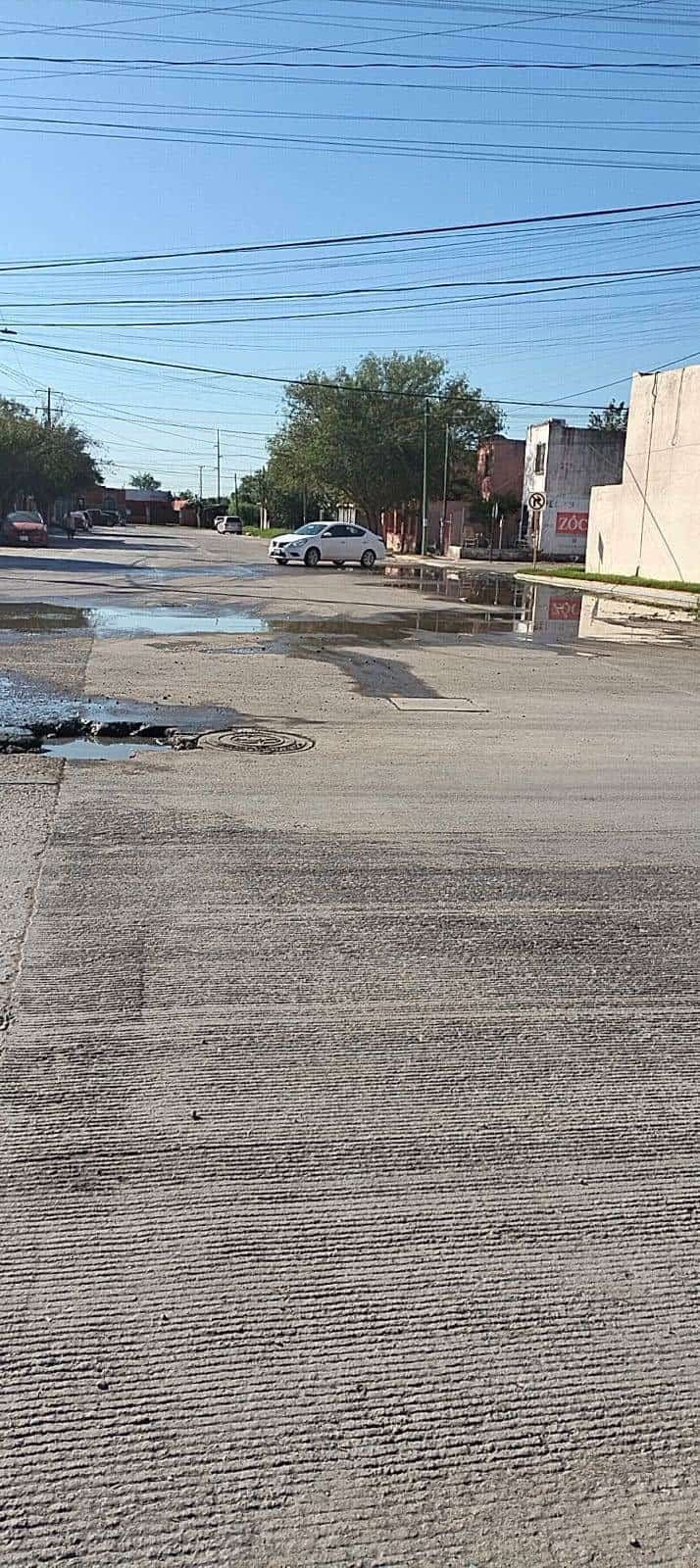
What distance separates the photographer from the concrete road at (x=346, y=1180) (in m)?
2.34

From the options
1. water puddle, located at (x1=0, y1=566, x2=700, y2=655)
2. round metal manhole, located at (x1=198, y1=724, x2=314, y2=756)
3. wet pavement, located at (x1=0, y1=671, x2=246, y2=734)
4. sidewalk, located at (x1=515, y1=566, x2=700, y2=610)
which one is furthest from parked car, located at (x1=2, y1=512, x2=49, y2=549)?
round metal manhole, located at (x1=198, y1=724, x2=314, y2=756)

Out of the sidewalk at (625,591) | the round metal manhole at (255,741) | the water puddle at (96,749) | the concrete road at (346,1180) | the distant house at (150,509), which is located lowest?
the distant house at (150,509)

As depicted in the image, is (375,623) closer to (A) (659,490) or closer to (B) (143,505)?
(A) (659,490)

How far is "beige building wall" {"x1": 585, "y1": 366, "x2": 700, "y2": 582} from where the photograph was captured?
119 feet

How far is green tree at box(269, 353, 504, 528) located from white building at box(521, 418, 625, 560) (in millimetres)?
5828

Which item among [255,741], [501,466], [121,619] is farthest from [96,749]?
[501,466]

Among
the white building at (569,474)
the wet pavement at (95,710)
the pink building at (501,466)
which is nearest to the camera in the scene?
the wet pavement at (95,710)

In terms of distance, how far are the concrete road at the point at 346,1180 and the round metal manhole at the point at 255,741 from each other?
1.63 meters

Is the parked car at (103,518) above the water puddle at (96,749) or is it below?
below

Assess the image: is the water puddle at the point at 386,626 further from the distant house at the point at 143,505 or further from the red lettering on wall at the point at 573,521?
the distant house at the point at 143,505

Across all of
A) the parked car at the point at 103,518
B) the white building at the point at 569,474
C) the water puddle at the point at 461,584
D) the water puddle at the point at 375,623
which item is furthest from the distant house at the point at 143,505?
the water puddle at the point at 375,623

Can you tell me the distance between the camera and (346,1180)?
3.42 meters

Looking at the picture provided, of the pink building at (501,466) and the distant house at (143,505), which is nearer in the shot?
the pink building at (501,466)

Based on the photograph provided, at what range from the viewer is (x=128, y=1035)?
4.21m
